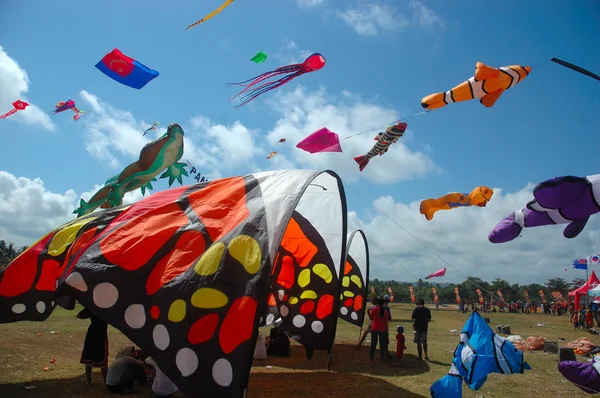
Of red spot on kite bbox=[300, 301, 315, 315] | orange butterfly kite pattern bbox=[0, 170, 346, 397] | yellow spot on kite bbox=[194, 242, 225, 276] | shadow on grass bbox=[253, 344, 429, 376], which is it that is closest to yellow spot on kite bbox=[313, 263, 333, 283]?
red spot on kite bbox=[300, 301, 315, 315]

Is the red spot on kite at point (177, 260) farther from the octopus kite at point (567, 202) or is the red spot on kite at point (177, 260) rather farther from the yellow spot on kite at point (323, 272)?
the yellow spot on kite at point (323, 272)

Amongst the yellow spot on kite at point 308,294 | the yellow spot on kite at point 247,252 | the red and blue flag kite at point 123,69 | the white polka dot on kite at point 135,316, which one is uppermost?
the red and blue flag kite at point 123,69

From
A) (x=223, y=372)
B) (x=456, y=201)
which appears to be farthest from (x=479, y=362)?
(x=456, y=201)

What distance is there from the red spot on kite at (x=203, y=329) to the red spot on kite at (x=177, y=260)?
819 millimetres

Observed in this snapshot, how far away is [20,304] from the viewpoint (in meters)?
7.91

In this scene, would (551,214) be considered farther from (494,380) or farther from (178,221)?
(178,221)

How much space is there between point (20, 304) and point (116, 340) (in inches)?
213

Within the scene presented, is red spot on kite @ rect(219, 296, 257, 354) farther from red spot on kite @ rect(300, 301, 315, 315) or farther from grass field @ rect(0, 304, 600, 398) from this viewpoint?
red spot on kite @ rect(300, 301, 315, 315)

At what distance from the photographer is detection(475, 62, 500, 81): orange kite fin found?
872cm

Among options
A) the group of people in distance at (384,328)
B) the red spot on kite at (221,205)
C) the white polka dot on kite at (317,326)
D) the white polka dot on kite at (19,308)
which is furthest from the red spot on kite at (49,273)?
the group of people in distance at (384,328)

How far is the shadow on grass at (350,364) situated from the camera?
33.3ft

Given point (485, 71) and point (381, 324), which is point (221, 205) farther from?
point (381, 324)

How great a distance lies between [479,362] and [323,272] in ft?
18.1

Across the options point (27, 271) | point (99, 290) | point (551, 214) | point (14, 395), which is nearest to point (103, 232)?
point (99, 290)
